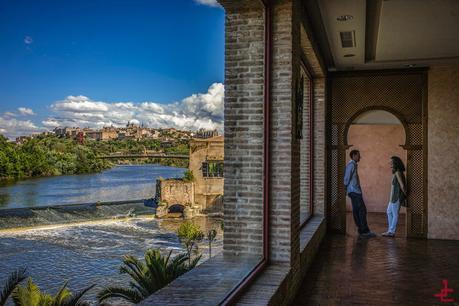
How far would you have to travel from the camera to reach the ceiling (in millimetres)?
4637

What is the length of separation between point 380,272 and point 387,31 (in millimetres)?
3012

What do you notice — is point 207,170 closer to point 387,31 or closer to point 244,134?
point 244,134

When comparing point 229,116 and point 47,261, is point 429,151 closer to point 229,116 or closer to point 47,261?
point 229,116

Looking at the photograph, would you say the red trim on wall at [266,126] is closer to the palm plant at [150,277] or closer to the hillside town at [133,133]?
the hillside town at [133,133]

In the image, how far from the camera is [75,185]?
11.0ft

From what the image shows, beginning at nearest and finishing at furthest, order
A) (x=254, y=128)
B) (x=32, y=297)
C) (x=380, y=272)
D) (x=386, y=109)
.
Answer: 1. (x=254, y=128)
2. (x=32, y=297)
3. (x=380, y=272)
4. (x=386, y=109)

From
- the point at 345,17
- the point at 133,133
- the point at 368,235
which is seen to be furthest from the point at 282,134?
the point at 368,235

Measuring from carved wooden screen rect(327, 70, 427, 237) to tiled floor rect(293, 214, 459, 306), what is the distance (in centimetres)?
66

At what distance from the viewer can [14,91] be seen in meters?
2.32

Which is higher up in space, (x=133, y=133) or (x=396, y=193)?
(x=133, y=133)

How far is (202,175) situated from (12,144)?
8.06ft

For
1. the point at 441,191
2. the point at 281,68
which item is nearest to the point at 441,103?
the point at 441,191

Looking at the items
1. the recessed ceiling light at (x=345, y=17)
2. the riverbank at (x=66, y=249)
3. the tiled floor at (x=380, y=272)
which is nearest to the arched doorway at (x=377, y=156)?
the tiled floor at (x=380, y=272)

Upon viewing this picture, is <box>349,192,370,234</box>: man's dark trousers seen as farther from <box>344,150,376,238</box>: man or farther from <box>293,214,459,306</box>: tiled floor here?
<box>293,214,459,306</box>: tiled floor
